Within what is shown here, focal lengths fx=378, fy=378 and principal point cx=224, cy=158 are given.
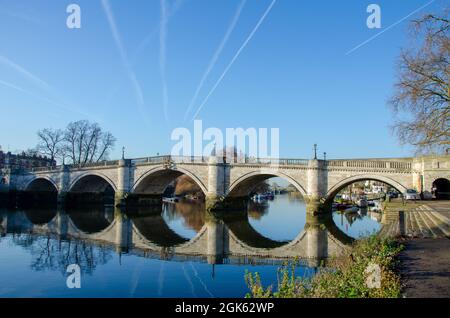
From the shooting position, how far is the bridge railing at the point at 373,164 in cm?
3066

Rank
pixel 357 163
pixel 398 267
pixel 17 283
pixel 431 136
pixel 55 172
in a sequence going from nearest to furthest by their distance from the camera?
pixel 398 267 → pixel 17 283 → pixel 431 136 → pixel 357 163 → pixel 55 172

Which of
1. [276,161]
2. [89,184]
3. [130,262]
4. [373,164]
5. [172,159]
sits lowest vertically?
[130,262]

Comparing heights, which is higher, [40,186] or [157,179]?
[157,179]

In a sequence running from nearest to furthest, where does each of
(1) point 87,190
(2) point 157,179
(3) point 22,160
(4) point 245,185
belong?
(4) point 245,185, (2) point 157,179, (1) point 87,190, (3) point 22,160

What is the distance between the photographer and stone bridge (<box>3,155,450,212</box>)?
30.3 metres

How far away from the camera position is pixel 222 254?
1755cm

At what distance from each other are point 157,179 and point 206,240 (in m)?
26.1

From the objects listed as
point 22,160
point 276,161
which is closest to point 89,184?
point 276,161

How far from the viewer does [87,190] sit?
56219mm

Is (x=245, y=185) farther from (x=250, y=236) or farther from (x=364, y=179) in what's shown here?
(x=250, y=236)
